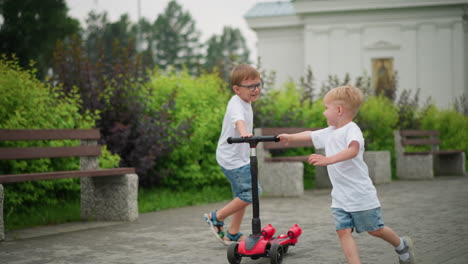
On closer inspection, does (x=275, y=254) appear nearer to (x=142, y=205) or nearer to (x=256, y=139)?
(x=256, y=139)

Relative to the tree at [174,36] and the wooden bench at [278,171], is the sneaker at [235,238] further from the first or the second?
the tree at [174,36]

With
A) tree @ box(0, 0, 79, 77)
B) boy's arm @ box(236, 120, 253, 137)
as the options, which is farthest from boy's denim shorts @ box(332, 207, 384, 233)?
tree @ box(0, 0, 79, 77)

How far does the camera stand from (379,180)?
12.5 metres

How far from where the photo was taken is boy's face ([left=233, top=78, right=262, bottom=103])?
519 centimetres

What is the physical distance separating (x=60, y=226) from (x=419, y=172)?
915cm

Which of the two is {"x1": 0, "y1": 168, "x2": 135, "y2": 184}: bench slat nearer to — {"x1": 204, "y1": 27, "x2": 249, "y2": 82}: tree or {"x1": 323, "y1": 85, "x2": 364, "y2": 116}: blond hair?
{"x1": 323, "y1": 85, "x2": 364, "y2": 116}: blond hair

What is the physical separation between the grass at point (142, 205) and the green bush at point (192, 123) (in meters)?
0.25

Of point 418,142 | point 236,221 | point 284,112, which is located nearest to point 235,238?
point 236,221

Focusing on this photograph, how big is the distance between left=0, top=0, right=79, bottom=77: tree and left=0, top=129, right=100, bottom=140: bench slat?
29.7 meters

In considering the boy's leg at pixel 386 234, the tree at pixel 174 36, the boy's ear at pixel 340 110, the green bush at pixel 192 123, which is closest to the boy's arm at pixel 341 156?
the boy's ear at pixel 340 110

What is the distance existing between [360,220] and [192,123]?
639 cm

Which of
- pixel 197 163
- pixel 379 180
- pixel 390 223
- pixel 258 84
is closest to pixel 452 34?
pixel 379 180

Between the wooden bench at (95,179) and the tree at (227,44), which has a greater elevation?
the tree at (227,44)

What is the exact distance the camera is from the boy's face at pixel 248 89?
5.19 m
